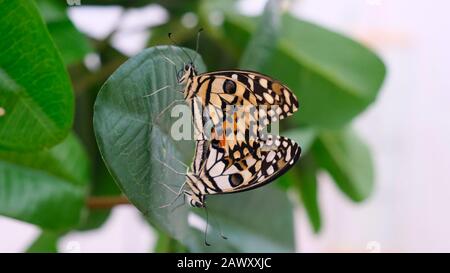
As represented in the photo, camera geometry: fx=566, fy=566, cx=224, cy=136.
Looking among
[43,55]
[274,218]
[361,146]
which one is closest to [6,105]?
[43,55]

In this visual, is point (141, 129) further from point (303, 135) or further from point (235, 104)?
point (303, 135)

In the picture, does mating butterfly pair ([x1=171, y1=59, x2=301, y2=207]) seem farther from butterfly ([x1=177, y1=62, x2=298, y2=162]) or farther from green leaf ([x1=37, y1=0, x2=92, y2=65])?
green leaf ([x1=37, y1=0, x2=92, y2=65])

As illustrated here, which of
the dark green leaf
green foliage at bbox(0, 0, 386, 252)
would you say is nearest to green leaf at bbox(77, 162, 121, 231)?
green foliage at bbox(0, 0, 386, 252)

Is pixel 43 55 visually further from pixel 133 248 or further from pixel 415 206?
pixel 415 206

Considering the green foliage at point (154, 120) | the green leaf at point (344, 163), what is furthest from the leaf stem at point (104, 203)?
the green leaf at point (344, 163)

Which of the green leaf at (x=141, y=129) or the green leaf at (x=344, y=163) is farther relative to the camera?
the green leaf at (x=344, y=163)

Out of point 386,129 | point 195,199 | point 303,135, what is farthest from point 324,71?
point 386,129

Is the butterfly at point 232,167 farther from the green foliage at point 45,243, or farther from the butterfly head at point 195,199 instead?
the green foliage at point 45,243
